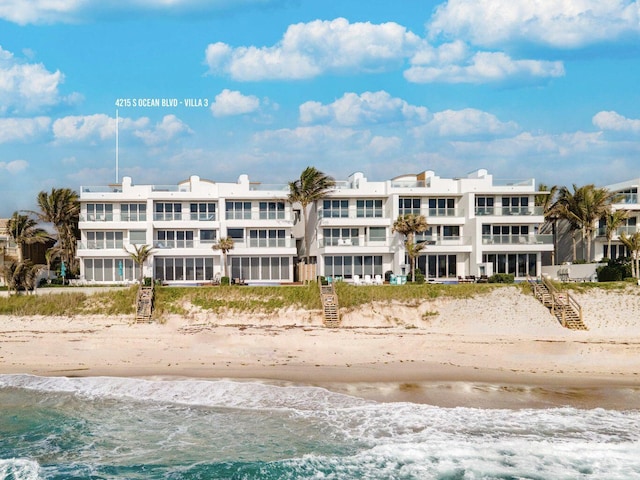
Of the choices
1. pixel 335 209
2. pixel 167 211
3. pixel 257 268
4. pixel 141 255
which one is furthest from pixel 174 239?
pixel 335 209

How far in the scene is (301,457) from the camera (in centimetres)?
1402

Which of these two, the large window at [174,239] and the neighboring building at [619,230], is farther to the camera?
the neighboring building at [619,230]

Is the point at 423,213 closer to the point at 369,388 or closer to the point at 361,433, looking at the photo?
the point at 369,388

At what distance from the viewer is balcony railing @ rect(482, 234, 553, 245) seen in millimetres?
40750

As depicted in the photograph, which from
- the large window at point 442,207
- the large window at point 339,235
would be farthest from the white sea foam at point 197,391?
the large window at point 442,207

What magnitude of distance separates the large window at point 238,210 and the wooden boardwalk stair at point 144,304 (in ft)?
36.7

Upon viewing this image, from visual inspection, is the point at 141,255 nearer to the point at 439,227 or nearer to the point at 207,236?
A: the point at 207,236

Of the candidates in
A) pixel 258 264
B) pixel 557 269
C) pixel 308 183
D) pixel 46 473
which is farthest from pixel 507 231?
pixel 46 473

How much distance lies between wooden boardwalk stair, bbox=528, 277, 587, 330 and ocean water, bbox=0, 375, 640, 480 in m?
11.9

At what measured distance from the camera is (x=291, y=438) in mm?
15203

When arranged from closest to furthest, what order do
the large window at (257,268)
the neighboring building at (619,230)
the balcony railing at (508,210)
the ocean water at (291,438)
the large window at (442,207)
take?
the ocean water at (291,438) < the balcony railing at (508,210) < the large window at (257,268) < the large window at (442,207) < the neighboring building at (619,230)

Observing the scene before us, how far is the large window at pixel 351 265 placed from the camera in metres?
40.9

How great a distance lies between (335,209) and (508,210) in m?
13.1

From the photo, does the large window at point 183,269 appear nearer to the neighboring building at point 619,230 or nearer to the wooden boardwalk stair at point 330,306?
the wooden boardwalk stair at point 330,306
